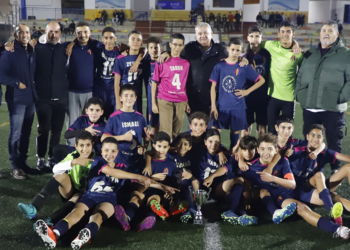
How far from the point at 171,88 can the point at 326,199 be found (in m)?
2.37

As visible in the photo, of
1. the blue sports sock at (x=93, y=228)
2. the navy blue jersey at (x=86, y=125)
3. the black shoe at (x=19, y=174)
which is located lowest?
the black shoe at (x=19, y=174)

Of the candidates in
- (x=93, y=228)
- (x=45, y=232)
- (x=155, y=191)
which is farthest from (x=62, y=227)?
(x=155, y=191)

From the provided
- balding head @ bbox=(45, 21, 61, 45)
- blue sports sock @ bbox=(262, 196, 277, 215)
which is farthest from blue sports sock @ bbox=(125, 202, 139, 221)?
balding head @ bbox=(45, 21, 61, 45)

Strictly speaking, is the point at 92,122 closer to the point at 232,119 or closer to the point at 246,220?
the point at 232,119

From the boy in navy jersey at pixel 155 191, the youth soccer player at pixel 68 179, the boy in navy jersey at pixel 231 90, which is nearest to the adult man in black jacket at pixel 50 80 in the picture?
the youth soccer player at pixel 68 179

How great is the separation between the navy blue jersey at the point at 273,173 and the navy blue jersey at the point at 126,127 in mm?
1250

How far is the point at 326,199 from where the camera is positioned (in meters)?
3.71

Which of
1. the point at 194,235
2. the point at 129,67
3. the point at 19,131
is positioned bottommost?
the point at 194,235

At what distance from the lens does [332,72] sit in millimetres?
4594

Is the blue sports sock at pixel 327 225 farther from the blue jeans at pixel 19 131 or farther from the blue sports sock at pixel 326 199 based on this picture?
the blue jeans at pixel 19 131

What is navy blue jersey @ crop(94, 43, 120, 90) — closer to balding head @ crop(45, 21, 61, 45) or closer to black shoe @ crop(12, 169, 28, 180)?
balding head @ crop(45, 21, 61, 45)

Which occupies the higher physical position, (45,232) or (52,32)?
(52,32)

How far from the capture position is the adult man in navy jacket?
476cm

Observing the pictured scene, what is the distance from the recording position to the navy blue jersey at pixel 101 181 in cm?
373
